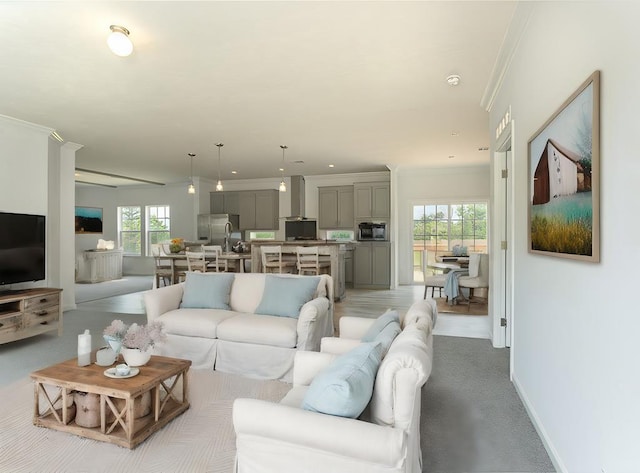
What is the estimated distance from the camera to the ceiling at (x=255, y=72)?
244cm

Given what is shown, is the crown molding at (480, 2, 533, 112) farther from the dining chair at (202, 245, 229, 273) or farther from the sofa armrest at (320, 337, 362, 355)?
the dining chair at (202, 245, 229, 273)

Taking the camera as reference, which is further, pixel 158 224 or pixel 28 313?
pixel 158 224

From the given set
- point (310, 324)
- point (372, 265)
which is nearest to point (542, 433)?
point (310, 324)

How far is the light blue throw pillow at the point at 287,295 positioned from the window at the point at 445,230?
5.35 meters

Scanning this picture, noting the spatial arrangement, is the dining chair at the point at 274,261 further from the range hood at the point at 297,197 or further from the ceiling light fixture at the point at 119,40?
the ceiling light fixture at the point at 119,40

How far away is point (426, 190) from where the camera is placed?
27.0ft

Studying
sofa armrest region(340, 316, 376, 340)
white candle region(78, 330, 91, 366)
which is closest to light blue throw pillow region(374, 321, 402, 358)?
sofa armrest region(340, 316, 376, 340)

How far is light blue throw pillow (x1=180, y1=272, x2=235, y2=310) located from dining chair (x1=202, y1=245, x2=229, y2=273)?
7.66 feet

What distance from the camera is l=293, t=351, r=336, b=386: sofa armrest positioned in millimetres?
1911

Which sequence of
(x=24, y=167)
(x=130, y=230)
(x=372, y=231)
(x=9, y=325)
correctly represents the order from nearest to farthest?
(x=9, y=325) < (x=24, y=167) < (x=372, y=231) < (x=130, y=230)

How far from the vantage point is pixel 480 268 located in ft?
18.8

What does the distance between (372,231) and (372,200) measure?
0.72 m

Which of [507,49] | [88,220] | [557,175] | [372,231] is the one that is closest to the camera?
[557,175]

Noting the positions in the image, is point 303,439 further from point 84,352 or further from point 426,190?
point 426,190
